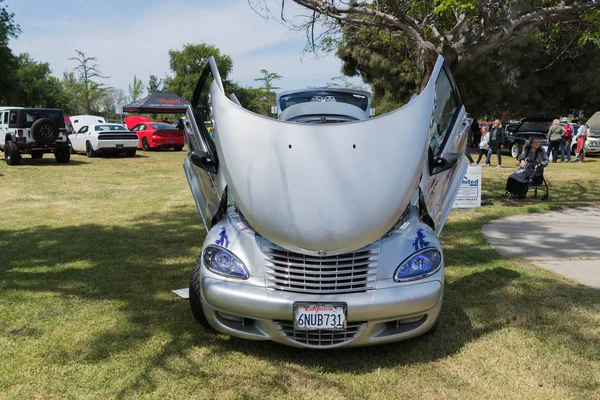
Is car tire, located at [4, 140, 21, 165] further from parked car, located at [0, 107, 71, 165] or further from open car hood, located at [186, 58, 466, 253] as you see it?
open car hood, located at [186, 58, 466, 253]

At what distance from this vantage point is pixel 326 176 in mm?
3045

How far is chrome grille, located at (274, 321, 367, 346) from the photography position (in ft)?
10.7

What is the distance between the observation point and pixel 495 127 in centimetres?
1625

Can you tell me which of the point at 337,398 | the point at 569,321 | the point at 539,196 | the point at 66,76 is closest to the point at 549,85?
the point at 539,196

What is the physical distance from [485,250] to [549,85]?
2739 cm

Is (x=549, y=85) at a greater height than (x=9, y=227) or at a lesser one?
greater

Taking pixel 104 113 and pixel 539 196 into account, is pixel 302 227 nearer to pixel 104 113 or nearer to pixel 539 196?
pixel 539 196

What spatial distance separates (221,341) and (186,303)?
858 millimetres

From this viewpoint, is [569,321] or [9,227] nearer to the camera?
[569,321]

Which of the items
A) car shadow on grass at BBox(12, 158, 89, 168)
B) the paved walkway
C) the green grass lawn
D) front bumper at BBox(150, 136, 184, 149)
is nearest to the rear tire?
car shadow on grass at BBox(12, 158, 89, 168)

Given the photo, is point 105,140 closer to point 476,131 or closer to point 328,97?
point 328,97

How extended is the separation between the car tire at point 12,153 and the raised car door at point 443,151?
15444 millimetres

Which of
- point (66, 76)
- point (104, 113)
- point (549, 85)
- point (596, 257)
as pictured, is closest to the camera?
point (596, 257)

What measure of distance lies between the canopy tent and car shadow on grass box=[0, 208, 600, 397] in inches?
1218
